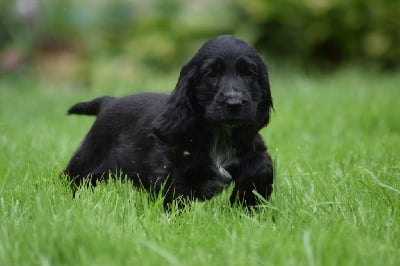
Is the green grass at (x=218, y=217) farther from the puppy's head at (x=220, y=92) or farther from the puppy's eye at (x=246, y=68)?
the puppy's eye at (x=246, y=68)

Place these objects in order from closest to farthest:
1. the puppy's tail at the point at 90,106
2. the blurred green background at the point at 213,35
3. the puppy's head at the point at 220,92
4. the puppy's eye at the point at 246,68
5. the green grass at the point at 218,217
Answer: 1. the green grass at the point at 218,217
2. the puppy's head at the point at 220,92
3. the puppy's eye at the point at 246,68
4. the puppy's tail at the point at 90,106
5. the blurred green background at the point at 213,35

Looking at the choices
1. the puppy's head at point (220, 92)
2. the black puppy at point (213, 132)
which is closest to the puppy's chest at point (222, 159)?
the black puppy at point (213, 132)

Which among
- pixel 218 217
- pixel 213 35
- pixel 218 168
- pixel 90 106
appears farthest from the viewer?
pixel 213 35

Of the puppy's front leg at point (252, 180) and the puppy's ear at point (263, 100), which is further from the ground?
the puppy's ear at point (263, 100)

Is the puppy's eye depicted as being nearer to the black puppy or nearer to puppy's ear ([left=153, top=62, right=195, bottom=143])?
the black puppy

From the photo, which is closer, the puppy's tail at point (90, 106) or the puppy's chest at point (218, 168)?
the puppy's chest at point (218, 168)

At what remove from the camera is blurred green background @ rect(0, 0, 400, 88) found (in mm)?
10617

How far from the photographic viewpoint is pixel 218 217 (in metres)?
3.04

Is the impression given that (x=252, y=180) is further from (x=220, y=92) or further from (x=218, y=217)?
(x=220, y=92)

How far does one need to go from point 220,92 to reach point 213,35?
8152mm

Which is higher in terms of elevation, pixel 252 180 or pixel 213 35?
pixel 213 35

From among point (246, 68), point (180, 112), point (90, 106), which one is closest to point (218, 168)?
point (180, 112)

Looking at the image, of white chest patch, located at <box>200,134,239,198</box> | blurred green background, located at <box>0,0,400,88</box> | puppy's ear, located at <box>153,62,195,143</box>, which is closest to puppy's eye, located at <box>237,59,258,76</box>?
puppy's ear, located at <box>153,62,195,143</box>

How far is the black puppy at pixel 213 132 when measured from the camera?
3133mm
